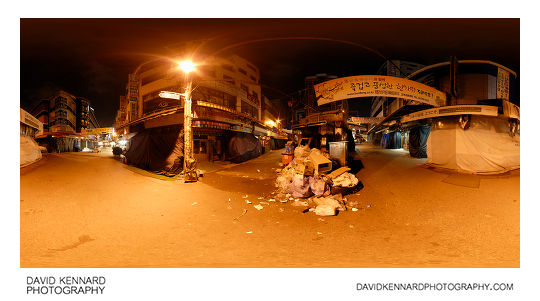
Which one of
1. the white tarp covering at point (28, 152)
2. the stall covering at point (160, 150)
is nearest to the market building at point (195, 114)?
the stall covering at point (160, 150)

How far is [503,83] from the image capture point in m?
9.12

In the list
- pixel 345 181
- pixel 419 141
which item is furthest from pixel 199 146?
pixel 419 141

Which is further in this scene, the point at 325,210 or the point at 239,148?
the point at 239,148

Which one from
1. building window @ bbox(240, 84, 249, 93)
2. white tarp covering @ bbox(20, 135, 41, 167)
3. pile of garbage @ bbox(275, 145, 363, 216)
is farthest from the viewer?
building window @ bbox(240, 84, 249, 93)

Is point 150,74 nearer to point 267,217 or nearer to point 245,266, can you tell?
point 267,217

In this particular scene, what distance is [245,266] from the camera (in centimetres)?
306

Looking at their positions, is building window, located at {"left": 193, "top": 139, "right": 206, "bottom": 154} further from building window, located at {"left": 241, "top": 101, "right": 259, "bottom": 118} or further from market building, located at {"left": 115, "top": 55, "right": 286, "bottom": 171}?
building window, located at {"left": 241, "top": 101, "right": 259, "bottom": 118}

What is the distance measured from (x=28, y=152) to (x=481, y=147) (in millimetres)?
20699

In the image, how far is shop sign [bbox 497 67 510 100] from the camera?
9023 millimetres

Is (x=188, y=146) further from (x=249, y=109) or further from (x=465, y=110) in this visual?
(x=465, y=110)

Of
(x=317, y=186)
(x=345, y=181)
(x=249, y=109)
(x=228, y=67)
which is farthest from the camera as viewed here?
(x=249, y=109)

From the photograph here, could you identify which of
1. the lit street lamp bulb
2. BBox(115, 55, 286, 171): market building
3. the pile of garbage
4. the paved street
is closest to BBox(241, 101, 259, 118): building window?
BBox(115, 55, 286, 171): market building

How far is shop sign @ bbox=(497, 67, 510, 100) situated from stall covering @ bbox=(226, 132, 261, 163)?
50.3 feet

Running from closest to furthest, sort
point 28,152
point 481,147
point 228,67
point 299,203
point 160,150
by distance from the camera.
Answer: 1. point 299,203
2. point 481,147
3. point 28,152
4. point 160,150
5. point 228,67
